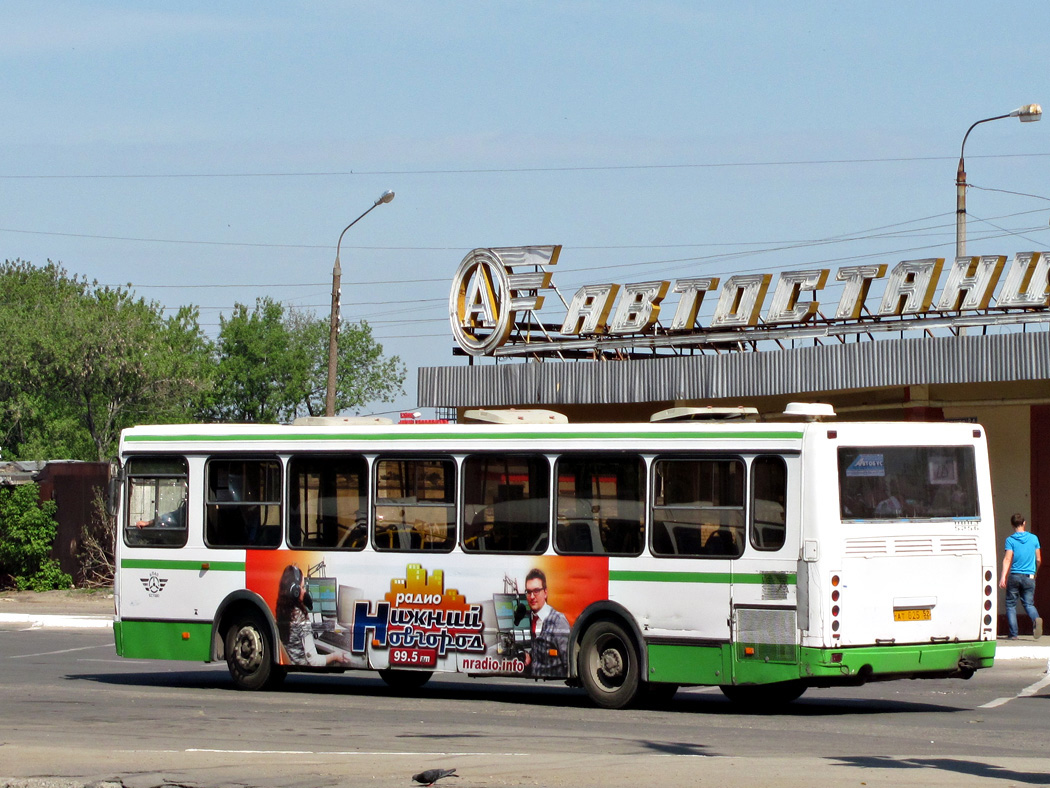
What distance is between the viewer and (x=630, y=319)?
29.1 meters

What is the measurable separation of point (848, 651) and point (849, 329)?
14.1 meters

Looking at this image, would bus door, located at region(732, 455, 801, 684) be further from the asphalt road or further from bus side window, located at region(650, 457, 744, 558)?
the asphalt road

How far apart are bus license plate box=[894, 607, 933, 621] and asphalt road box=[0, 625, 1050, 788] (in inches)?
34.5

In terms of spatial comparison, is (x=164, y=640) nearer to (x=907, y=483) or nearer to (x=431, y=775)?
(x=431, y=775)

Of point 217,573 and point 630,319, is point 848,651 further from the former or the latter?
point 630,319

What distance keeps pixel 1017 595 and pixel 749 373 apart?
19.8 feet

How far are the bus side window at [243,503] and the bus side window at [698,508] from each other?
14.0 ft

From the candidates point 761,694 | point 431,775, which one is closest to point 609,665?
point 761,694

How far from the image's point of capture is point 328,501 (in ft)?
50.7

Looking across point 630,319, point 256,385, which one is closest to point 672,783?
point 630,319

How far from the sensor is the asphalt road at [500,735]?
9672 millimetres

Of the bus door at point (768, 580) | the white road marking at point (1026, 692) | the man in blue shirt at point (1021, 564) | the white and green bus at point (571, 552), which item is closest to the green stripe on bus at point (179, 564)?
the white and green bus at point (571, 552)

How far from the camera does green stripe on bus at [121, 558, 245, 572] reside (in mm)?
15930

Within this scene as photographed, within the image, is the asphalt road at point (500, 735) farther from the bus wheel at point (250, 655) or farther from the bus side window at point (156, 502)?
the bus side window at point (156, 502)
